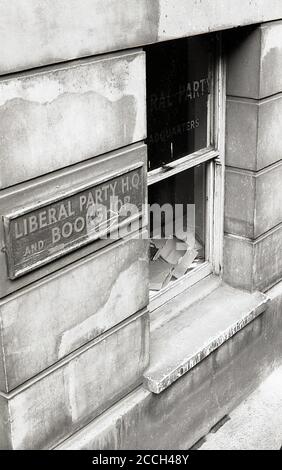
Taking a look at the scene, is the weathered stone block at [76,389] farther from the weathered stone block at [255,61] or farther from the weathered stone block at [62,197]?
the weathered stone block at [255,61]

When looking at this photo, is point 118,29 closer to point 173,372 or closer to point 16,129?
point 16,129

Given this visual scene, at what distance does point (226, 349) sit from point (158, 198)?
1.36 metres

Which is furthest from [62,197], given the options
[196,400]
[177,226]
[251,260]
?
[251,260]

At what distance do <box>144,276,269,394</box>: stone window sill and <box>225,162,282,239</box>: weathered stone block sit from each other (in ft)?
1.81

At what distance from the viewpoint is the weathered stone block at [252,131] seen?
18.7ft

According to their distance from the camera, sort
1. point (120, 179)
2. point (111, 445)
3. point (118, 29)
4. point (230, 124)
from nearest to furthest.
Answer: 1. point (118, 29)
2. point (120, 179)
3. point (111, 445)
4. point (230, 124)

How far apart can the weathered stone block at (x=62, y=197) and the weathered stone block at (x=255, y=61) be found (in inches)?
56.4

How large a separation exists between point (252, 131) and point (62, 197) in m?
2.20

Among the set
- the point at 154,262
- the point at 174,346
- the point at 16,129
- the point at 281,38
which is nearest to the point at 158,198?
the point at 154,262

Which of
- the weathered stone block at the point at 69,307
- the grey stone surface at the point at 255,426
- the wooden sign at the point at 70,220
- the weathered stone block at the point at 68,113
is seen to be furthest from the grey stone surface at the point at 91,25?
the grey stone surface at the point at 255,426

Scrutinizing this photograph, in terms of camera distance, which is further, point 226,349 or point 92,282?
point 226,349

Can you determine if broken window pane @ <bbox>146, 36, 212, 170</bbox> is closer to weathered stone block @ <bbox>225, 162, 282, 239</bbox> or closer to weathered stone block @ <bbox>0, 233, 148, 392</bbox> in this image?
weathered stone block @ <bbox>225, 162, 282, 239</bbox>

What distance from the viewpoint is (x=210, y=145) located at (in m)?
5.92

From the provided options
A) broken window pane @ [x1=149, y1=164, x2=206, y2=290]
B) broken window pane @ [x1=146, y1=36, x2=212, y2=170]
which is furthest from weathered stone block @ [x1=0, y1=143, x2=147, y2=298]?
broken window pane @ [x1=149, y1=164, x2=206, y2=290]
